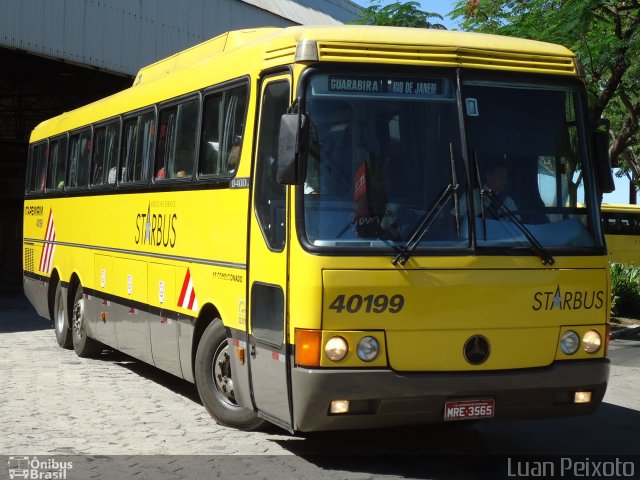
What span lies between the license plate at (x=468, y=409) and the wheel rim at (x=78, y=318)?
279 inches

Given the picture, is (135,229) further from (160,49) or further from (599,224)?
(160,49)

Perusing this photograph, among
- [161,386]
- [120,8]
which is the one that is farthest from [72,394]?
[120,8]

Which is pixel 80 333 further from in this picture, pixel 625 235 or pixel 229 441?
pixel 625 235

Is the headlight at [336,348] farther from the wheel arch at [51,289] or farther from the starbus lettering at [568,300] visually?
the wheel arch at [51,289]

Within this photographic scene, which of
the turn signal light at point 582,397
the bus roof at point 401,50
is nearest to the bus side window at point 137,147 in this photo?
the bus roof at point 401,50

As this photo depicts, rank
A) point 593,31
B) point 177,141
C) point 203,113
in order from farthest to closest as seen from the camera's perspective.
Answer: point 593,31, point 177,141, point 203,113

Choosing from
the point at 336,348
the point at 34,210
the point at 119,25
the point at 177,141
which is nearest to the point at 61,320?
the point at 34,210

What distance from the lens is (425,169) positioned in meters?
6.92

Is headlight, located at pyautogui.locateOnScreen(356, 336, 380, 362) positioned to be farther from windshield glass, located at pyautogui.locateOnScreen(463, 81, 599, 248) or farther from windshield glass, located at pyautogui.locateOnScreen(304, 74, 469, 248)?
windshield glass, located at pyautogui.locateOnScreen(463, 81, 599, 248)

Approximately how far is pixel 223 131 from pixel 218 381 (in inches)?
82.9

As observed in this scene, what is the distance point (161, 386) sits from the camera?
10766 millimetres

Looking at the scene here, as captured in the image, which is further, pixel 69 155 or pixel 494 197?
pixel 69 155

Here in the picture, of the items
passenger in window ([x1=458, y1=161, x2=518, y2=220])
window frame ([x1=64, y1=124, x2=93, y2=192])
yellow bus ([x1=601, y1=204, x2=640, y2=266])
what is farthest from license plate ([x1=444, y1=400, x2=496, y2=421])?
yellow bus ([x1=601, y1=204, x2=640, y2=266])

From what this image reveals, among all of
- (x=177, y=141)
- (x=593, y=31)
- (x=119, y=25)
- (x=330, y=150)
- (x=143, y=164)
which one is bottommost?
(x=330, y=150)
